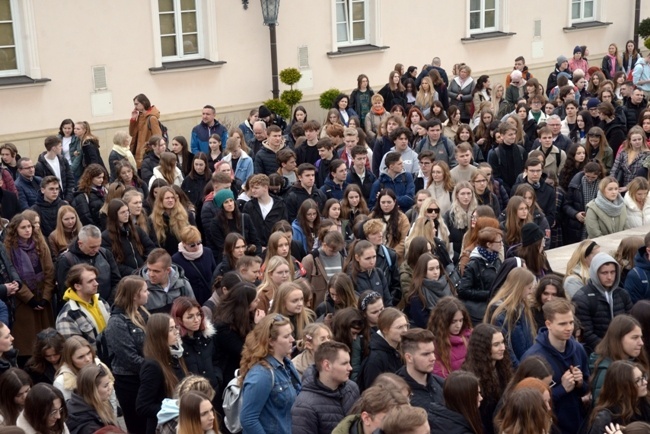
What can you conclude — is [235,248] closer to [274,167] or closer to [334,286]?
[334,286]

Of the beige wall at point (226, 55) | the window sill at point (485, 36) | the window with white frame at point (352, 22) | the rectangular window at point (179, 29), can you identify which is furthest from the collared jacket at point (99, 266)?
the window sill at point (485, 36)

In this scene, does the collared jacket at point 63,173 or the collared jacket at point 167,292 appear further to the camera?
the collared jacket at point 63,173

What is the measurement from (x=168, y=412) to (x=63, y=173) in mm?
8150

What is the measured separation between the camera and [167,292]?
9.31 m

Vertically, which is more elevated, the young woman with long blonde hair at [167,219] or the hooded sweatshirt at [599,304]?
the young woman with long blonde hair at [167,219]

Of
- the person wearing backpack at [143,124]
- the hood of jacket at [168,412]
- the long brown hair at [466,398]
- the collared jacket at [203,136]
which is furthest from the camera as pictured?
the collared jacket at [203,136]

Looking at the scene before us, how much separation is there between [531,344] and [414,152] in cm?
619

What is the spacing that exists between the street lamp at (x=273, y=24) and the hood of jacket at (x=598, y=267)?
1234 centimetres

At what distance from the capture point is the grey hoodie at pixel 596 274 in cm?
886

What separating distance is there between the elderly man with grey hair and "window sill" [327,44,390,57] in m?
12.5

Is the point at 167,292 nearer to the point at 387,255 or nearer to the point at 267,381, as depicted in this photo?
the point at 387,255

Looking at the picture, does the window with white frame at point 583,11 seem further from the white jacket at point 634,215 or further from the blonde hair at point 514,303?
the blonde hair at point 514,303

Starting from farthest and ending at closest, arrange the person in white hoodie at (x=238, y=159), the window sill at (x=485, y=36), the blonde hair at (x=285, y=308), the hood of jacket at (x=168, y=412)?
the window sill at (x=485, y=36)
the person in white hoodie at (x=238, y=159)
the blonde hair at (x=285, y=308)
the hood of jacket at (x=168, y=412)

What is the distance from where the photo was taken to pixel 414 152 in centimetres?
1436
